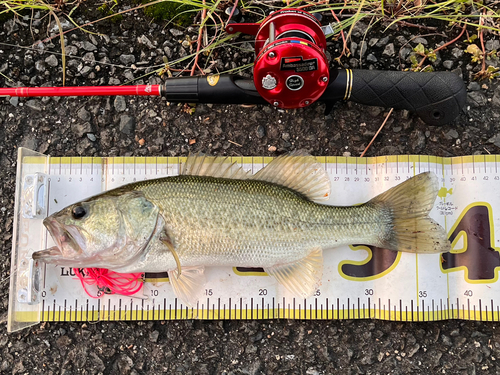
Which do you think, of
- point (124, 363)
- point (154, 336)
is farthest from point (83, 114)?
point (124, 363)

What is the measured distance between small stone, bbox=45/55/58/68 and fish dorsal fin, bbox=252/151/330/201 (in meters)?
1.93

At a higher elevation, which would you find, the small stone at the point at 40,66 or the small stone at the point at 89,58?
the small stone at the point at 89,58

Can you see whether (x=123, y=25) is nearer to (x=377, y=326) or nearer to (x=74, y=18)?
(x=74, y=18)

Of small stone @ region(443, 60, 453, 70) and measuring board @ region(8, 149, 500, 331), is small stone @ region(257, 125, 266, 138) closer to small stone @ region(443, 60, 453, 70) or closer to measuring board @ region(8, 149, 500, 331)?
measuring board @ region(8, 149, 500, 331)

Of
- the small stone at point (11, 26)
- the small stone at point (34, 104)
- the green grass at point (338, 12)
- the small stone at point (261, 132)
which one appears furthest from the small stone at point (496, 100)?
the small stone at point (11, 26)

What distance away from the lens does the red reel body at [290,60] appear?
7.84ft

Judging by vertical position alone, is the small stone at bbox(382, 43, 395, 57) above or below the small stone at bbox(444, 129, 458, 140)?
above

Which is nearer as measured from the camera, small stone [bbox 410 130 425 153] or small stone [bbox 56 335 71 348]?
small stone [bbox 56 335 71 348]

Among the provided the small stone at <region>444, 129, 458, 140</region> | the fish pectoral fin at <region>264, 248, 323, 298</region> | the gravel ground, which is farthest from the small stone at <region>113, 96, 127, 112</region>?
the small stone at <region>444, 129, 458, 140</region>

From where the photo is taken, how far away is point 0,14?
3086 mm

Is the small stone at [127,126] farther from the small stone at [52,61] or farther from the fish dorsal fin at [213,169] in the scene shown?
the small stone at [52,61]

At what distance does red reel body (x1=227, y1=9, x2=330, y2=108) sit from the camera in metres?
2.39

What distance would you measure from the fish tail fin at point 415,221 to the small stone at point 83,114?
238 cm

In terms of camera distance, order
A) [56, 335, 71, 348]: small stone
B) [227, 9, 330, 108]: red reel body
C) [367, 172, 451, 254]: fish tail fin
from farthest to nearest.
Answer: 1. [56, 335, 71, 348]: small stone
2. [367, 172, 451, 254]: fish tail fin
3. [227, 9, 330, 108]: red reel body
